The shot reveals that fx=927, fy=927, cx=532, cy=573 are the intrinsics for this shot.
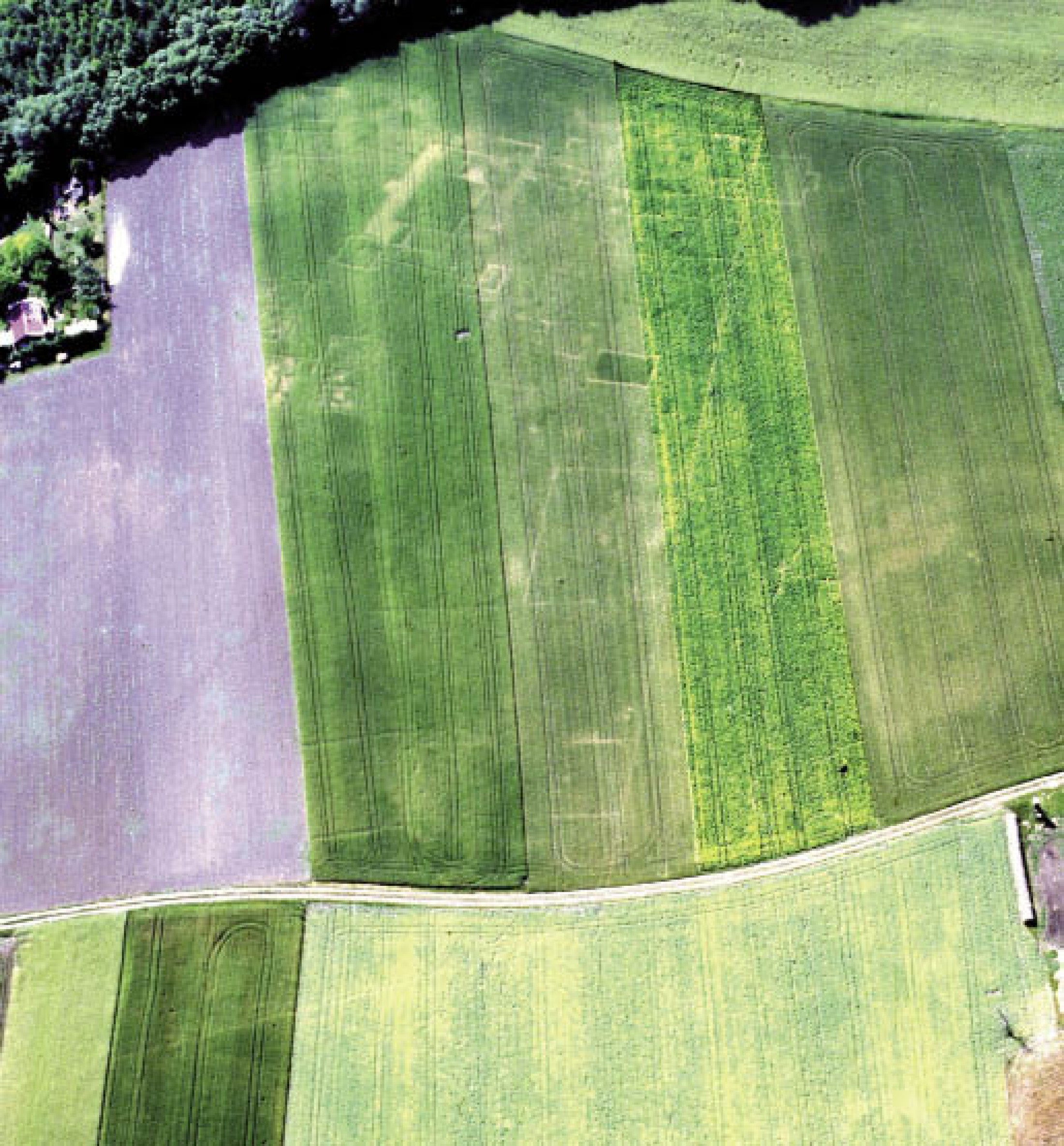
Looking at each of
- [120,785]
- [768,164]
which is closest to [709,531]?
[768,164]

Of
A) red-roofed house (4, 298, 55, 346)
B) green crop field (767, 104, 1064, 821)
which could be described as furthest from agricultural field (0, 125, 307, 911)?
green crop field (767, 104, 1064, 821)

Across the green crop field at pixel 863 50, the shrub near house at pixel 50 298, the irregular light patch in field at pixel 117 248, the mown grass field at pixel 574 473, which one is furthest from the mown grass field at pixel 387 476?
the green crop field at pixel 863 50

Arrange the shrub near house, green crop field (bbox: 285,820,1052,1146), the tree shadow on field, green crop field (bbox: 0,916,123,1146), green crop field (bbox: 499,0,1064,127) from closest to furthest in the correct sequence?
green crop field (bbox: 285,820,1052,1146) < green crop field (bbox: 0,916,123,1146) < the shrub near house < green crop field (bbox: 499,0,1064,127) < the tree shadow on field

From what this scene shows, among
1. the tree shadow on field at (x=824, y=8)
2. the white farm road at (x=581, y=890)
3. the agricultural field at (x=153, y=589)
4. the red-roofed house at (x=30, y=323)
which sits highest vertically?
the tree shadow on field at (x=824, y=8)

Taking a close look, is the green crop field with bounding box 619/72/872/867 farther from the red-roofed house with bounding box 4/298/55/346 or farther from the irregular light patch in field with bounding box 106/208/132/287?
the red-roofed house with bounding box 4/298/55/346

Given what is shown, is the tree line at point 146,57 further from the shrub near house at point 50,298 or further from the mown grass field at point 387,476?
the shrub near house at point 50,298

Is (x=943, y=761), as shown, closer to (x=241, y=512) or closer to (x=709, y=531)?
(x=709, y=531)

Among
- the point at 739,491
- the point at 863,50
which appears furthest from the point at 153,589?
the point at 863,50
